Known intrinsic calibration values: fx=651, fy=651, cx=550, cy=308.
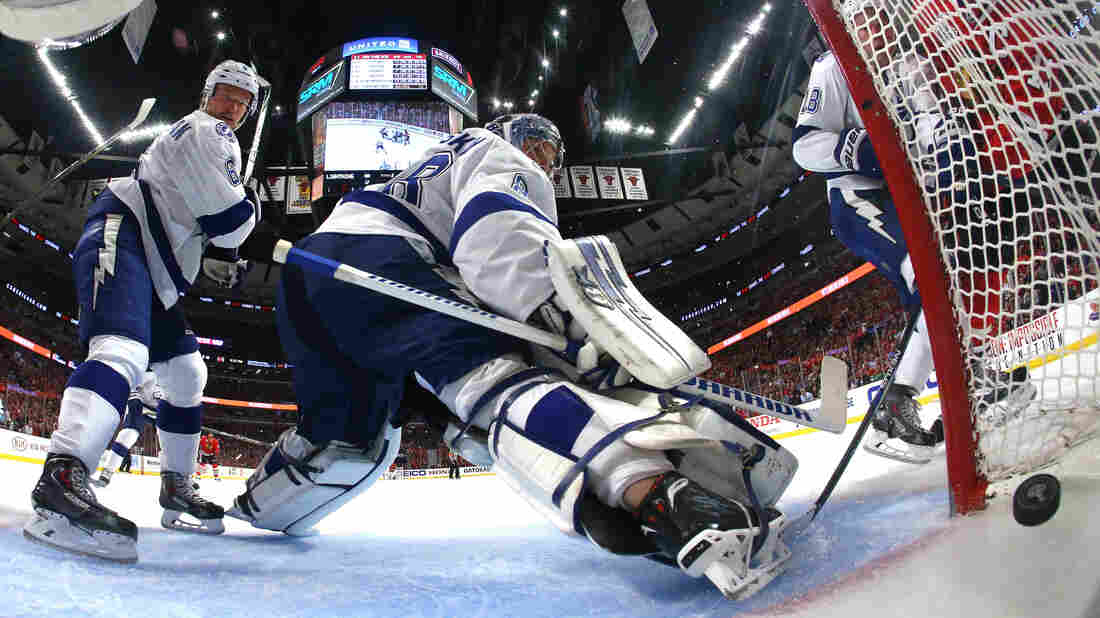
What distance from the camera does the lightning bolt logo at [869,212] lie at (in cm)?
197

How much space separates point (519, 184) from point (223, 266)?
142 cm

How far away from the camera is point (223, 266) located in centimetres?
227

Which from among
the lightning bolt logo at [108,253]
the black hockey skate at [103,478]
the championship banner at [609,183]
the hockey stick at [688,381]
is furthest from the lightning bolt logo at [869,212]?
the championship banner at [609,183]

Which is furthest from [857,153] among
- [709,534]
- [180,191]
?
[180,191]

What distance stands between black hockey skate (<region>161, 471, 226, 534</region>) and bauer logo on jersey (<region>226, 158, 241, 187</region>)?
0.91 m

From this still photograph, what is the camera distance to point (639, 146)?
45.0ft

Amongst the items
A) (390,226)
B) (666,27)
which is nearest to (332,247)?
(390,226)

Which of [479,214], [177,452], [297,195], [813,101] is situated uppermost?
[297,195]

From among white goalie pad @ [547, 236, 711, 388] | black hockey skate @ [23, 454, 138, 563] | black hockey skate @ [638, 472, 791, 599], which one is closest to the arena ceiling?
white goalie pad @ [547, 236, 711, 388]

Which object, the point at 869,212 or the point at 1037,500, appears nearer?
the point at 1037,500

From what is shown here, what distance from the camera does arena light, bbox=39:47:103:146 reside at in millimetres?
10008

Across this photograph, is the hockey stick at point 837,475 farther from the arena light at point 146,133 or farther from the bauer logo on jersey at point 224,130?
the arena light at point 146,133

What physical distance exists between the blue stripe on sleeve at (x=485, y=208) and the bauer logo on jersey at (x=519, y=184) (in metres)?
0.04

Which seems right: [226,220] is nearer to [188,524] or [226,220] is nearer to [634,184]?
[188,524]
